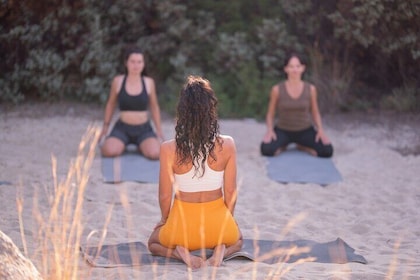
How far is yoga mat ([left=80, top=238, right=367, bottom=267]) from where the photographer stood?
4094 millimetres

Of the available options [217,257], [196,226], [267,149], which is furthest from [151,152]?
[217,257]

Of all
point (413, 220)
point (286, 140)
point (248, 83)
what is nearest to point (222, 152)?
point (413, 220)

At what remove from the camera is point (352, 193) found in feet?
20.1

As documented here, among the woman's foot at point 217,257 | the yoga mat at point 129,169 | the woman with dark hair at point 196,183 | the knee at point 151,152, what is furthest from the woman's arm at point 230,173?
the knee at point 151,152

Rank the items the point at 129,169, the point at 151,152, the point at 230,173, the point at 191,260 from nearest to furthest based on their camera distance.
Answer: the point at 191,260, the point at 230,173, the point at 129,169, the point at 151,152

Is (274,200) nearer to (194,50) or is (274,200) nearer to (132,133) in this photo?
(132,133)

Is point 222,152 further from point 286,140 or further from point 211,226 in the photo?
point 286,140

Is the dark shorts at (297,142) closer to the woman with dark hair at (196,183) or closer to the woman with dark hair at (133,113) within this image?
the woman with dark hair at (133,113)

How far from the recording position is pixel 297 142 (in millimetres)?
7418

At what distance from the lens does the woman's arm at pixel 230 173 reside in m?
4.20

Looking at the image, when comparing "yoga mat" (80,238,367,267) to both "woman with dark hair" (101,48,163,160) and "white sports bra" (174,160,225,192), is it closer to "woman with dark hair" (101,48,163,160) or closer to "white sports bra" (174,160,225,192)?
"white sports bra" (174,160,225,192)

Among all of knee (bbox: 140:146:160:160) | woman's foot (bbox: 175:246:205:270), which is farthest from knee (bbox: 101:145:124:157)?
woman's foot (bbox: 175:246:205:270)

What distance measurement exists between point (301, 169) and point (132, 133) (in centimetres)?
175

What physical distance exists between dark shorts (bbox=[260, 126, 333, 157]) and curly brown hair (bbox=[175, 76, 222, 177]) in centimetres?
323
